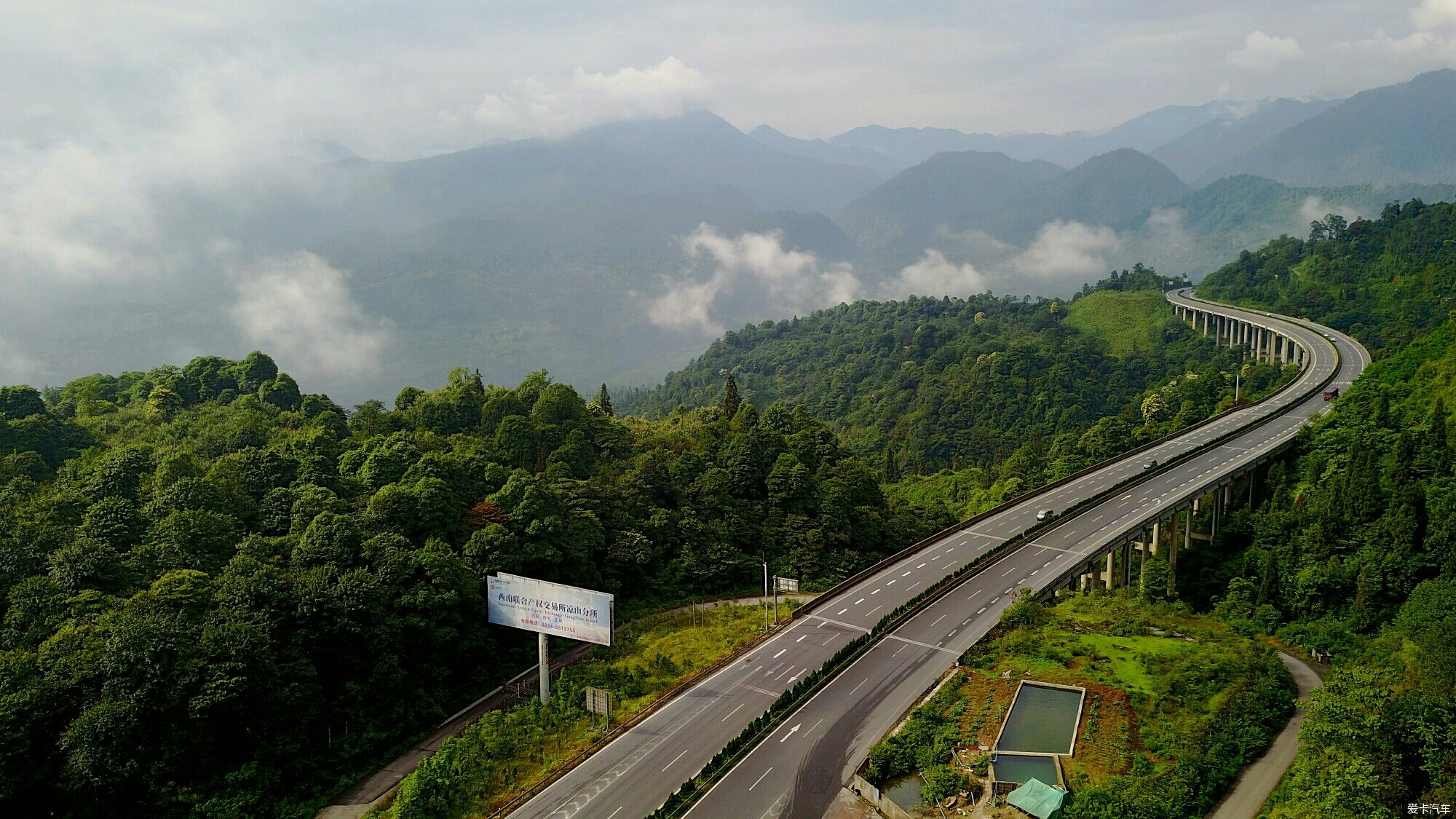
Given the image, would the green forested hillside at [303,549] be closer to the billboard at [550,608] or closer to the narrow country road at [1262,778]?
the billboard at [550,608]

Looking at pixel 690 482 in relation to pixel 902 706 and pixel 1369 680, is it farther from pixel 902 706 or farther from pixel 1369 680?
pixel 1369 680

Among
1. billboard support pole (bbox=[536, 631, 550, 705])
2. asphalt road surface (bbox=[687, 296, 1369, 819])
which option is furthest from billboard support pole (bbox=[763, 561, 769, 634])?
billboard support pole (bbox=[536, 631, 550, 705])

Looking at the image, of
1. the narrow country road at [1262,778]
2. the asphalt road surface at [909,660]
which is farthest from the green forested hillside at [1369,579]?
the asphalt road surface at [909,660]

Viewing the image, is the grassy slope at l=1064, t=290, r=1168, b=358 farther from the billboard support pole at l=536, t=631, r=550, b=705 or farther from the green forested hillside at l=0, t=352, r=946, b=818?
the billboard support pole at l=536, t=631, r=550, b=705

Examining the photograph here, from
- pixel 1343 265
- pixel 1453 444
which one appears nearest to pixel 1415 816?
pixel 1453 444

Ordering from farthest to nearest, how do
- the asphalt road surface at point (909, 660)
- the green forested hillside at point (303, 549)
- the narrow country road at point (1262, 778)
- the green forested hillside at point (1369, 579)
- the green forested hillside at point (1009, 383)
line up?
the green forested hillside at point (1009, 383)
the green forested hillside at point (303, 549)
the asphalt road surface at point (909, 660)
the narrow country road at point (1262, 778)
the green forested hillside at point (1369, 579)
